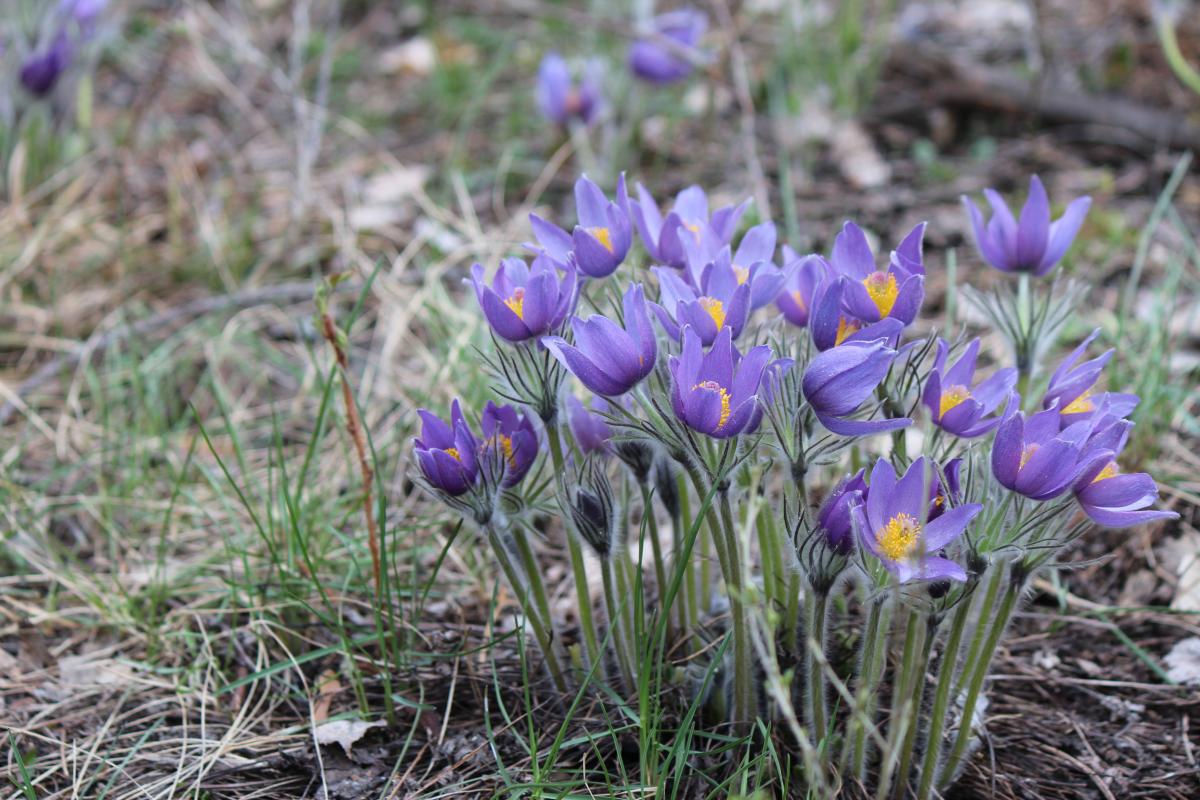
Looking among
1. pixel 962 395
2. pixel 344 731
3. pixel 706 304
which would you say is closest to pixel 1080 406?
pixel 962 395

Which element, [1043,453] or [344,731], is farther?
[344,731]

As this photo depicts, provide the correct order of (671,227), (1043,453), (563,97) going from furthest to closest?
(563,97), (671,227), (1043,453)

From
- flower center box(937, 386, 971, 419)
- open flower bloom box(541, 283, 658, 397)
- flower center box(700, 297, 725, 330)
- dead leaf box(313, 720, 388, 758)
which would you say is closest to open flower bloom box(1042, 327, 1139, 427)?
flower center box(937, 386, 971, 419)

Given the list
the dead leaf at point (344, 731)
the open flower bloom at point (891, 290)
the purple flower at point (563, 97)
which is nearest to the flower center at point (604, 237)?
the open flower bloom at point (891, 290)

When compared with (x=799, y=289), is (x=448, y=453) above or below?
below

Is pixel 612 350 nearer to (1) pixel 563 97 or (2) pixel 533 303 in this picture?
(2) pixel 533 303
